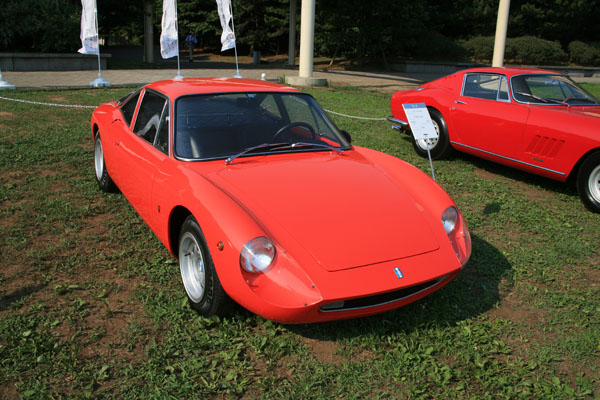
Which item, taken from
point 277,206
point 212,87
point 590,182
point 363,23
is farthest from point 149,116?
point 363,23

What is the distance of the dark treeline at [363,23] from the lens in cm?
1928

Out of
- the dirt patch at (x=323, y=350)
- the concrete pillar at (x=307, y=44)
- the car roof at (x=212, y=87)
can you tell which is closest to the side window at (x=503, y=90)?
the car roof at (x=212, y=87)

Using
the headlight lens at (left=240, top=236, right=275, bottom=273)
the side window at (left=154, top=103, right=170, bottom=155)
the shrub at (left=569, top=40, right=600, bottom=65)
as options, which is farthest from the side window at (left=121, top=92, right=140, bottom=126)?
the shrub at (left=569, top=40, right=600, bottom=65)

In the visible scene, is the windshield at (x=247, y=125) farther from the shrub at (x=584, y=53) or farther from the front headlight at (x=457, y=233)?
the shrub at (x=584, y=53)

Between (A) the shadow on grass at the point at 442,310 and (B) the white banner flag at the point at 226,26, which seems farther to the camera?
(B) the white banner flag at the point at 226,26

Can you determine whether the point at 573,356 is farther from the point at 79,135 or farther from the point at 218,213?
the point at 79,135

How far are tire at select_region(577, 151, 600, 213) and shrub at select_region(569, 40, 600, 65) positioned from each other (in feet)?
84.1

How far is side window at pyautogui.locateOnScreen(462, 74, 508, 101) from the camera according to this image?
6.69 m

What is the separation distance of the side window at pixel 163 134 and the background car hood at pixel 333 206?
1.99ft

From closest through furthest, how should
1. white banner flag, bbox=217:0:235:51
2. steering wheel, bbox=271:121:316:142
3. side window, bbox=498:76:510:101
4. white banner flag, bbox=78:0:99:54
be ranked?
steering wheel, bbox=271:121:316:142
side window, bbox=498:76:510:101
white banner flag, bbox=78:0:99:54
white banner flag, bbox=217:0:235:51

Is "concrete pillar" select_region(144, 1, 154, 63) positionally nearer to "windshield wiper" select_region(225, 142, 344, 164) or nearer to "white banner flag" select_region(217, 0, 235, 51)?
"white banner flag" select_region(217, 0, 235, 51)

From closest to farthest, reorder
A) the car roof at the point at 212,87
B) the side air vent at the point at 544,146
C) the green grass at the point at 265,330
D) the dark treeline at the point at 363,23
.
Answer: the green grass at the point at 265,330 < the car roof at the point at 212,87 < the side air vent at the point at 544,146 < the dark treeline at the point at 363,23

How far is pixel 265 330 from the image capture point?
122 inches

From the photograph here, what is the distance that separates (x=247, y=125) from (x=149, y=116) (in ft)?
3.09
